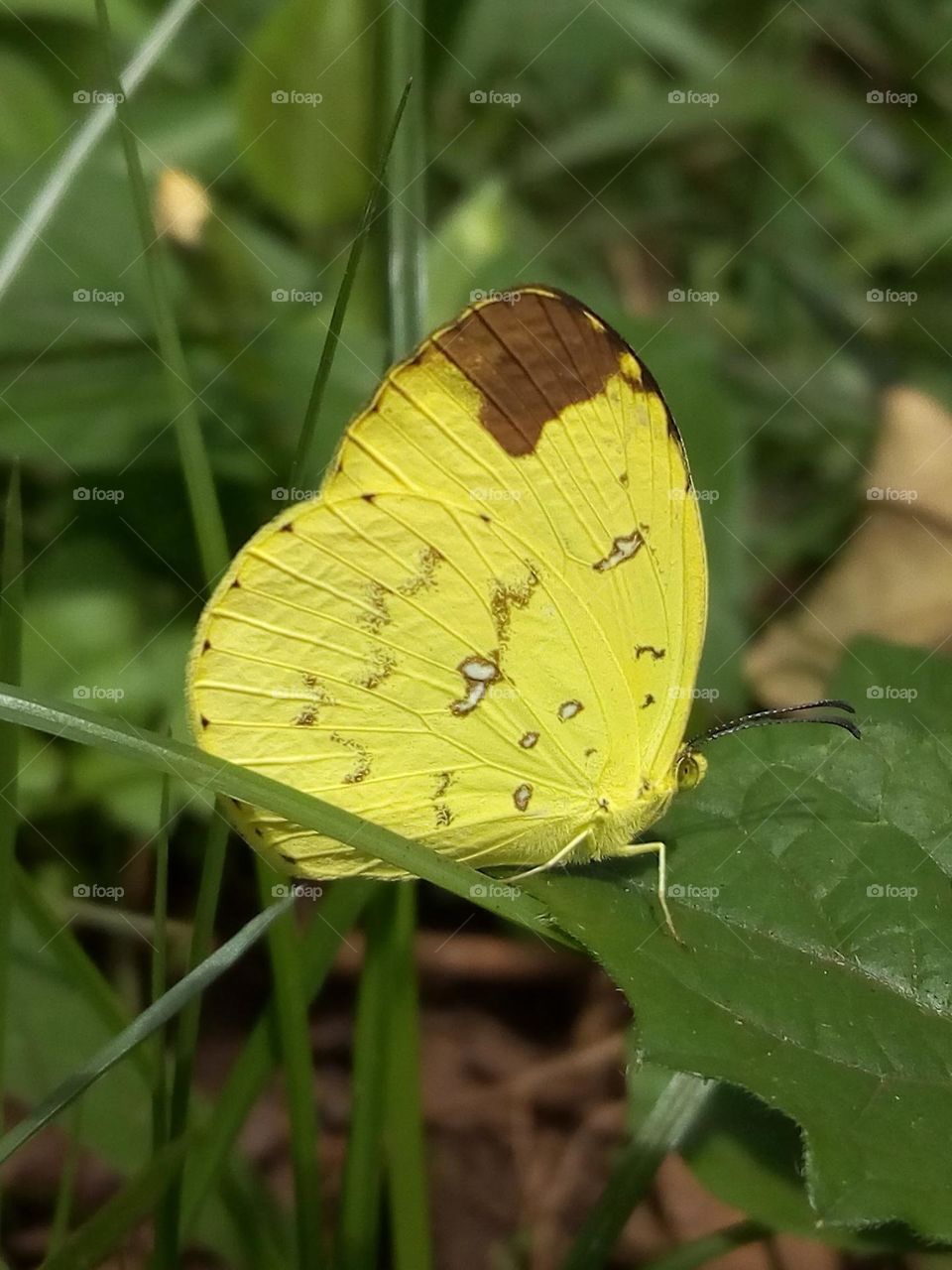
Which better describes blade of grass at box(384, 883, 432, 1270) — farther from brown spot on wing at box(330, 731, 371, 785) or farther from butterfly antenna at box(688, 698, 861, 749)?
butterfly antenna at box(688, 698, 861, 749)

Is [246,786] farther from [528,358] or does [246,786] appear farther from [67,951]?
[528,358]

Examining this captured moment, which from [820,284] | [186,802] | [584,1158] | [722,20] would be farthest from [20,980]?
[722,20]

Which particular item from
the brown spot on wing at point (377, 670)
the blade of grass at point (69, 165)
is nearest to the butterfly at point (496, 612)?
the brown spot on wing at point (377, 670)

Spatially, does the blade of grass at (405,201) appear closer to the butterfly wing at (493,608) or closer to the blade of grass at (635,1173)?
the butterfly wing at (493,608)

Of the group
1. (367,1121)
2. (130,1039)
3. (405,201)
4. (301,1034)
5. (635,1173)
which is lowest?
(635,1173)

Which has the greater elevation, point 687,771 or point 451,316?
point 451,316

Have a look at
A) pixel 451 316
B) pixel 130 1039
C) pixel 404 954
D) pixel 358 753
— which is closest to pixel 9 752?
pixel 130 1039
